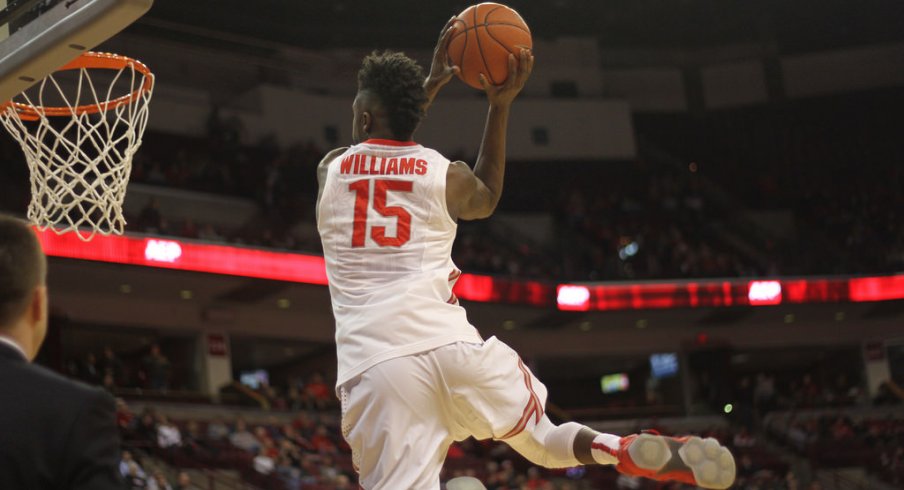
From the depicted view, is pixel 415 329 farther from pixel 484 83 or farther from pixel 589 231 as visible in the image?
pixel 589 231

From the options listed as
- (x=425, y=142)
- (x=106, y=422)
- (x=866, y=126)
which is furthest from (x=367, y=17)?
(x=106, y=422)

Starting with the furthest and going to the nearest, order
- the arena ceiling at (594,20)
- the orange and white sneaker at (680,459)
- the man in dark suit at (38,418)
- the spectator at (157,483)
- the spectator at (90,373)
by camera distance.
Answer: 1. the arena ceiling at (594,20)
2. the spectator at (90,373)
3. the spectator at (157,483)
4. the orange and white sneaker at (680,459)
5. the man in dark suit at (38,418)

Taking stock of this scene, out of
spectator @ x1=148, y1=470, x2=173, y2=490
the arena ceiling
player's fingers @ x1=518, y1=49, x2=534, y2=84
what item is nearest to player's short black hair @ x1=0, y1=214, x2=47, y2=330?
player's fingers @ x1=518, y1=49, x2=534, y2=84

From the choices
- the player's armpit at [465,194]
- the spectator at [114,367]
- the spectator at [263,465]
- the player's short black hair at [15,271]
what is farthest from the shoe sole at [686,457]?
the spectator at [114,367]

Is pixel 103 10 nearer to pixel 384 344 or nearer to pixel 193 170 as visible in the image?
pixel 384 344

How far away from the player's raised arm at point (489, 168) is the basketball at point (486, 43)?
0.04 metres

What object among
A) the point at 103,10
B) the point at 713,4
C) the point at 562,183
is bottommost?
the point at 103,10

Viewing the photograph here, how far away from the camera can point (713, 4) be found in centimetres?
2636

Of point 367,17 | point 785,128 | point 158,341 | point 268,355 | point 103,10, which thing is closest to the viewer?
point 103,10

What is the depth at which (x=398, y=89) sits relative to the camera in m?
4.19

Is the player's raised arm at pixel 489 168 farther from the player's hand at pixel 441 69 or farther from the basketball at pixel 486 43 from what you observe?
the player's hand at pixel 441 69

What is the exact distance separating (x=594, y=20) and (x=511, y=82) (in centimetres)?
2379

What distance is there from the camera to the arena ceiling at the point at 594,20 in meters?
24.8

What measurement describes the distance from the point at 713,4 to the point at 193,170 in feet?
40.1
